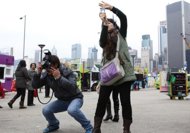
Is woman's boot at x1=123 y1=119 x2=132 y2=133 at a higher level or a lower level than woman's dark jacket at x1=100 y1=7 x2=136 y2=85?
lower

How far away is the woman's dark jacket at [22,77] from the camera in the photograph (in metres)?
10.6

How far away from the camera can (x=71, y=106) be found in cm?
503

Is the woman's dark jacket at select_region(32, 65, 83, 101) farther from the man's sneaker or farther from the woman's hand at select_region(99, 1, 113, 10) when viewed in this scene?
the woman's hand at select_region(99, 1, 113, 10)

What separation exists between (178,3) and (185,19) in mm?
10179

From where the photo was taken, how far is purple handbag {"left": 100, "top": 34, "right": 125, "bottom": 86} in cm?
437

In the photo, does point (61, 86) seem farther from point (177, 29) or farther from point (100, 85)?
point (177, 29)

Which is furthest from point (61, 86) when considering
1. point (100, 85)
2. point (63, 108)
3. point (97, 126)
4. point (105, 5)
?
point (105, 5)

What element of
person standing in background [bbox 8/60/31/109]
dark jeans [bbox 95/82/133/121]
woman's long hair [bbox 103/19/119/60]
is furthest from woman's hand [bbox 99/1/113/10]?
person standing in background [bbox 8/60/31/109]

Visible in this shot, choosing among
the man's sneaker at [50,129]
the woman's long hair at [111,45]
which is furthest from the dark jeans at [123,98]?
the man's sneaker at [50,129]

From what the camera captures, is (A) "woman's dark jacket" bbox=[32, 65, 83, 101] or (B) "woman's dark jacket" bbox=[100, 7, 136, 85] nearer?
(B) "woman's dark jacket" bbox=[100, 7, 136, 85]

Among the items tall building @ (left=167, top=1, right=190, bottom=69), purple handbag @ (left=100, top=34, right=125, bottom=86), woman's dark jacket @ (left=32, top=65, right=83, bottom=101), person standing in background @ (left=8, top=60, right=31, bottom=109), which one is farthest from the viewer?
tall building @ (left=167, top=1, right=190, bottom=69)

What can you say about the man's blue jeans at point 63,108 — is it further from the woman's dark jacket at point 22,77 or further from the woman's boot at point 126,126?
the woman's dark jacket at point 22,77

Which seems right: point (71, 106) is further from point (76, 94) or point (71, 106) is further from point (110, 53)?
point (110, 53)

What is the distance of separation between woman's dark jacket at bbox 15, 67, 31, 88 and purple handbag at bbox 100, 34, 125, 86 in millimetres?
6589
